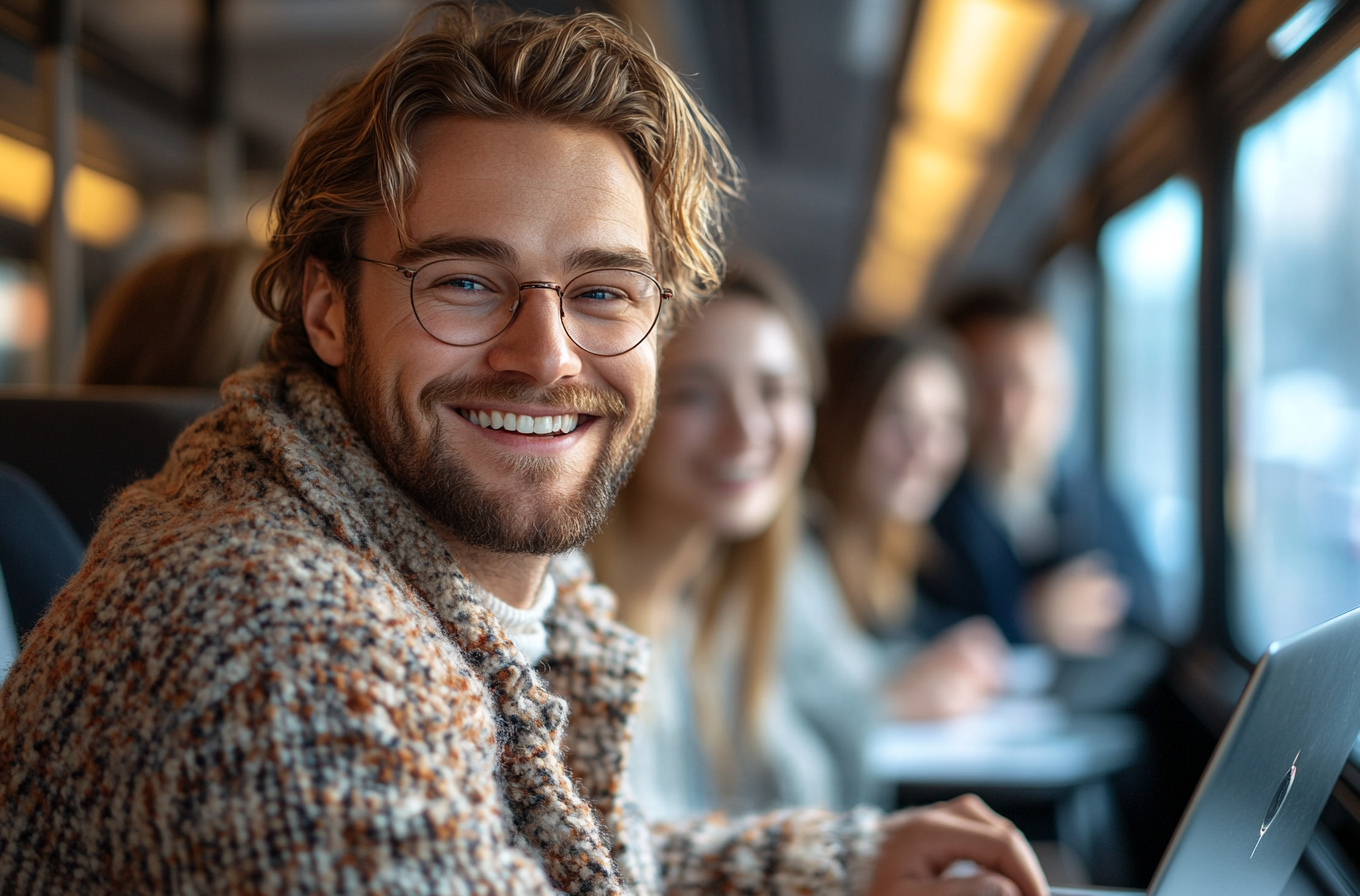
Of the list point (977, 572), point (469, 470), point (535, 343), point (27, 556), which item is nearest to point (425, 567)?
point (469, 470)

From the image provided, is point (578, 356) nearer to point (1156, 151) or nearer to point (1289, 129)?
point (1289, 129)

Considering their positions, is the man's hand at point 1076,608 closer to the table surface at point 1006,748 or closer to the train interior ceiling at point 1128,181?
the train interior ceiling at point 1128,181

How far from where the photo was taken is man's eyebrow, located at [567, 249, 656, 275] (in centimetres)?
93

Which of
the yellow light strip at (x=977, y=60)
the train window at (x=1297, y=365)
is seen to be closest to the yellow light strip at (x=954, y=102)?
the yellow light strip at (x=977, y=60)

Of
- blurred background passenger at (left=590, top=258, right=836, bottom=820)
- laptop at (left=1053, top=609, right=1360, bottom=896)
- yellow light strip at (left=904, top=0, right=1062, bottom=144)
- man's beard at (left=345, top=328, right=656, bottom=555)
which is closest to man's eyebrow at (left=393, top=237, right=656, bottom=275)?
man's beard at (left=345, top=328, right=656, bottom=555)

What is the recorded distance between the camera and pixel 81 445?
1.16 m

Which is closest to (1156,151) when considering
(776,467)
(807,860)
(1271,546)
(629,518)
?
(1271,546)

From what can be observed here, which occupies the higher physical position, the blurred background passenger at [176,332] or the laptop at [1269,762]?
the blurred background passenger at [176,332]

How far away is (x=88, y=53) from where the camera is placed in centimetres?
184

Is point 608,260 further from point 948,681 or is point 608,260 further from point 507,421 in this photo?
point 948,681

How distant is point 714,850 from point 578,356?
60cm

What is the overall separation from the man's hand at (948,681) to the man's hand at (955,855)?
3.96 feet

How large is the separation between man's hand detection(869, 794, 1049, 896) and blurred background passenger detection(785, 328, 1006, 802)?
4.15 feet

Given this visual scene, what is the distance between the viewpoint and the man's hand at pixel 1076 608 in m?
3.10
